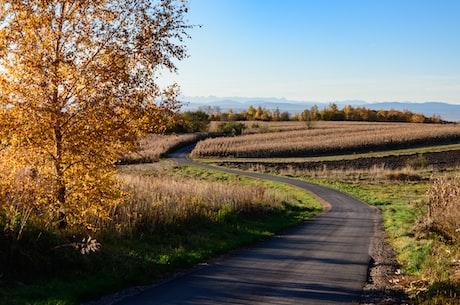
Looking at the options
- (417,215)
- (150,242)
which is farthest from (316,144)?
(150,242)

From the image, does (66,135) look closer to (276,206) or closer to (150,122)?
(150,122)

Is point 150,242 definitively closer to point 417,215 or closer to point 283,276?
point 283,276

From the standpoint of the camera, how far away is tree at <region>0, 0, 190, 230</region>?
10742 millimetres

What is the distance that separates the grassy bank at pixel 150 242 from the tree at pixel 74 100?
50.1 inches

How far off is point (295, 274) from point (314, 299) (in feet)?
6.88

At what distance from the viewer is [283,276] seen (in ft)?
38.6

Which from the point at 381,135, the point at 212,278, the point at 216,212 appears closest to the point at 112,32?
the point at 212,278

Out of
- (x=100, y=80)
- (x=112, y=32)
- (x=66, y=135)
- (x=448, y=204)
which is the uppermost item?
(x=112, y=32)

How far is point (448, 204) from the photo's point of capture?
51.1 ft

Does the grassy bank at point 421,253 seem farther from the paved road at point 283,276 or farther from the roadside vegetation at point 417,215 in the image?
the paved road at point 283,276

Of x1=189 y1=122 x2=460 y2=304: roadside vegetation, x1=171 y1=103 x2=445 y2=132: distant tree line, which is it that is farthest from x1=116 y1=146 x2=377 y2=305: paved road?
x1=171 y1=103 x2=445 y2=132: distant tree line

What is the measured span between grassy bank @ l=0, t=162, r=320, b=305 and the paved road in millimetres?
771

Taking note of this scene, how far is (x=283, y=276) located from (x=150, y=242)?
14.2ft

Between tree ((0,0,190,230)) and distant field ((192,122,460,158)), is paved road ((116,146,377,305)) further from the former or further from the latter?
distant field ((192,122,460,158))
